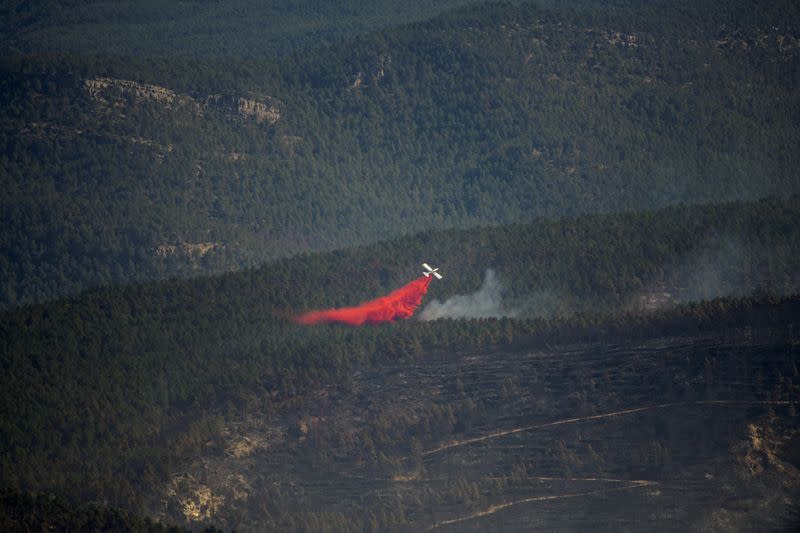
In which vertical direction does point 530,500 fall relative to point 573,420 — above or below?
below

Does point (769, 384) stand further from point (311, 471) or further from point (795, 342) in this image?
point (311, 471)

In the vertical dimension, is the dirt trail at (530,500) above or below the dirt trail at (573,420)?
below

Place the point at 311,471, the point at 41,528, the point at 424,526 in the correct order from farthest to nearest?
1. the point at 311,471
2. the point at 424,526
3. the point at 41,528

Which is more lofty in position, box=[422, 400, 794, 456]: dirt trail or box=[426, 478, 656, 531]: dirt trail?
box=[422, 400, 794, 456]: dirt trail

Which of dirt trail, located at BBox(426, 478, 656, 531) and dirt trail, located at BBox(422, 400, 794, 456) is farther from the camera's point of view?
dirt trail, located at BBox(422, 400, 794, 456)

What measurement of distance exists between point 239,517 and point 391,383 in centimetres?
2362

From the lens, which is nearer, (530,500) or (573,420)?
(530,500)

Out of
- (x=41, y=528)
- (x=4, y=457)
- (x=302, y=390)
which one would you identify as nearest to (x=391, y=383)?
(x=302, y=390)

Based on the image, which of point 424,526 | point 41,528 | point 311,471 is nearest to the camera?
point 41,528

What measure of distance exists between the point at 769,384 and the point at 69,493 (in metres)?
57.4

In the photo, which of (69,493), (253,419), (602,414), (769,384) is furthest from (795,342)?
(69,493)

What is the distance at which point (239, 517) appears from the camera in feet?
593

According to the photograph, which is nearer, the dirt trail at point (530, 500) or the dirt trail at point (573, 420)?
the dirt trail at point (530, 500)

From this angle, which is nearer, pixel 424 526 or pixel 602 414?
pixel 424 526
